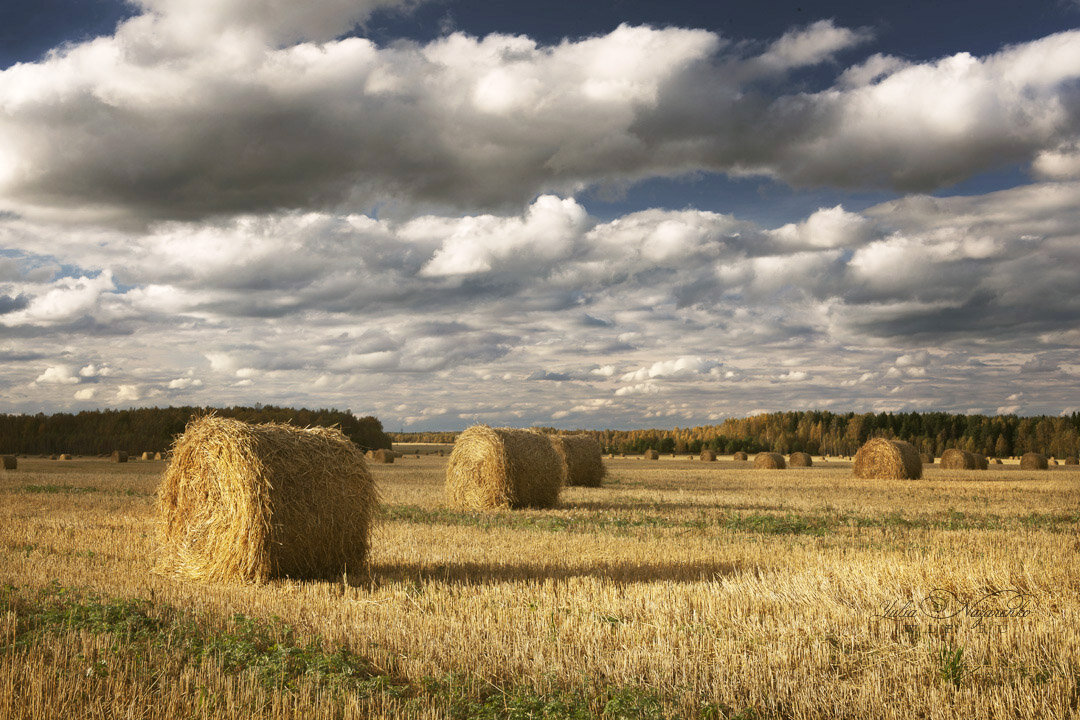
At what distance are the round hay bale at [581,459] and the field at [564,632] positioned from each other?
15972 mm

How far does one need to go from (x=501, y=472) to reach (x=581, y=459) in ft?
31.1

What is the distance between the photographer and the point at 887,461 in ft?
120

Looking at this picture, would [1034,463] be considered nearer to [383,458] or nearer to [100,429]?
[383,458]

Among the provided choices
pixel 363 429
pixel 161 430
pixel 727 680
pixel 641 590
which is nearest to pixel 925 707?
pixel 727 680

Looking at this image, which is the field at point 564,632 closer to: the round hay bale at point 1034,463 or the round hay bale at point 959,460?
the round hay bale at point 959,460

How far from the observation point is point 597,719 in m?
5.53

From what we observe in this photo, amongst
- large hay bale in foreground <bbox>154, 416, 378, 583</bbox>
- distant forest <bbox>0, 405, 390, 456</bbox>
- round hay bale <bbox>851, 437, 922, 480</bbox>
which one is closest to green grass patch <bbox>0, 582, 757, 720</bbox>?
large hay bale in foreground <bbox>154, 416, 378, 583</bbox>

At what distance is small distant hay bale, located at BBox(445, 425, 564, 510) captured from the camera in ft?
69.7

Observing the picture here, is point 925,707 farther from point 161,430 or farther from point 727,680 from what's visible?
point 161,430

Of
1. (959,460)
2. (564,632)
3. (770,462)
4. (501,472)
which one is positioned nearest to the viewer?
(564,632)

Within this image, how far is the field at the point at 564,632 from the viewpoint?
5809mm

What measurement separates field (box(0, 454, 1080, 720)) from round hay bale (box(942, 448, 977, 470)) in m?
38.5

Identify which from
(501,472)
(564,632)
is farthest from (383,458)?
(564,632)

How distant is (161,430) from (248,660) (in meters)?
80.0
